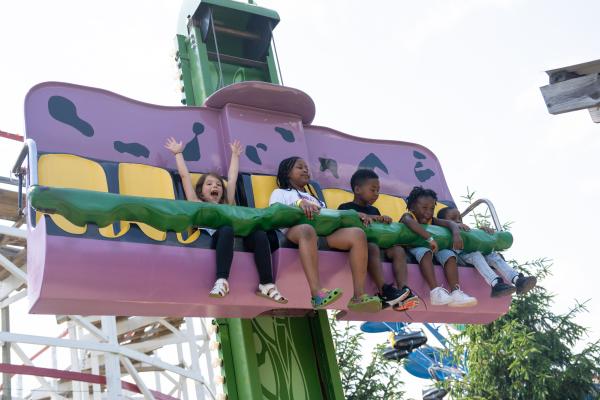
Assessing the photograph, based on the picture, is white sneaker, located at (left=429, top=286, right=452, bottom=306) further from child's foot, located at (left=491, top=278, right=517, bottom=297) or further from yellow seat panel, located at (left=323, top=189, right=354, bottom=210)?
yellow seat panel, located at (left=323, top=189, right=354, bottom=210)

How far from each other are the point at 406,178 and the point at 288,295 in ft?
7.00

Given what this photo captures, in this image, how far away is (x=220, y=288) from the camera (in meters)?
3.92

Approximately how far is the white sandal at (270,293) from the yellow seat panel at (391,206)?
183 cm

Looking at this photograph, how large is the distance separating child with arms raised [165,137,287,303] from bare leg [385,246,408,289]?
3.23ft

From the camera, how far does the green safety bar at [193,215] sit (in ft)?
11.9

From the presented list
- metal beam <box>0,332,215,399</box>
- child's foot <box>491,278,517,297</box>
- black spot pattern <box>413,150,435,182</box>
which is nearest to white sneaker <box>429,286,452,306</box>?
child's foot <box>491,278,517,297</box>

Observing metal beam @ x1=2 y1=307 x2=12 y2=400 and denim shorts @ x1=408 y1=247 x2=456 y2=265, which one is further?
metal beam @ x1=2 y1=307 x2=12 y2=400

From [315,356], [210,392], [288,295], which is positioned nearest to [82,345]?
[210,392]

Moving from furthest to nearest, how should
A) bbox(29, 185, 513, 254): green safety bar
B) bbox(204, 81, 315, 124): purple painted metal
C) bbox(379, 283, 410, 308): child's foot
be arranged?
bbox(204, 81, 315, 124): purple painted metal
bbox(379, 283, 410, 308): child's foot
bbox(29, 185, 513, 254): green safety bar

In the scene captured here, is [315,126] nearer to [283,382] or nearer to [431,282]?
[431,282]

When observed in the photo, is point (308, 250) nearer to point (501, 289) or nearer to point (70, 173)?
point (70, 173)

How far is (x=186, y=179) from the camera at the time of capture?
4.62 metres

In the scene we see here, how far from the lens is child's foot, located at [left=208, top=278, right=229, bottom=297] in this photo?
3902 mm

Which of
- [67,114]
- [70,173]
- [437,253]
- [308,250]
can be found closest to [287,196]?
[308,250]
